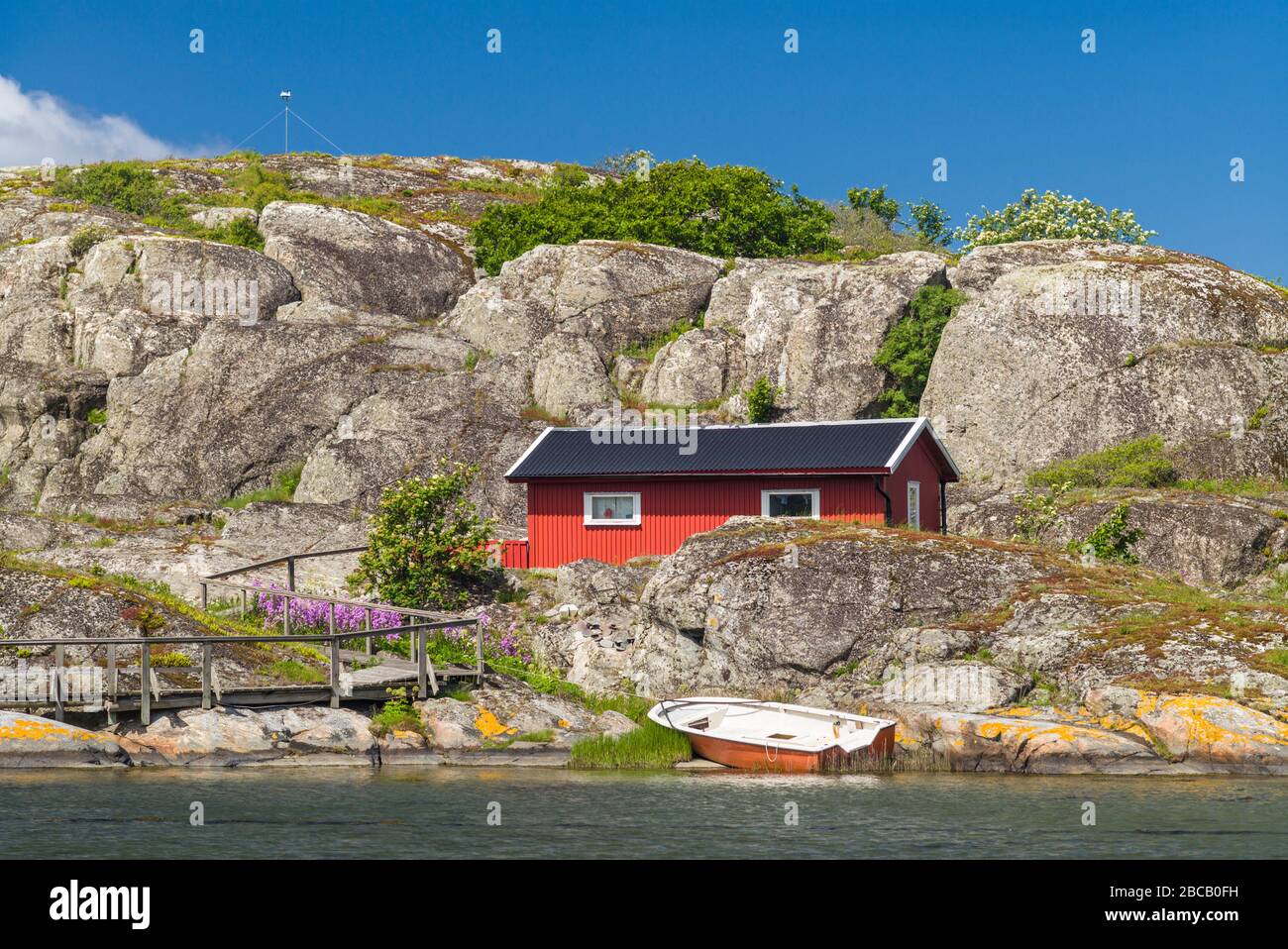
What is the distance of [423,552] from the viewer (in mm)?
39406

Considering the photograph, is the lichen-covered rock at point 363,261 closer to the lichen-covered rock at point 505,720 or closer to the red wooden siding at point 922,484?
the red wooden siding at point 922,484

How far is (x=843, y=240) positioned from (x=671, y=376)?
23360mm

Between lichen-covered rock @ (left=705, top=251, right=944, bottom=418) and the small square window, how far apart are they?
1392 centimetres

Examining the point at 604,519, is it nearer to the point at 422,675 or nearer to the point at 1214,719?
the point at 422,675

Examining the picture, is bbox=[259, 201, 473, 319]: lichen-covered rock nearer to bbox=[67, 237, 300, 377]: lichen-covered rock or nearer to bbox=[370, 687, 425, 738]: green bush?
bbox=[67, 237, 300, 377]: lichen-covered rock

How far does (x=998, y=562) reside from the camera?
33969mm

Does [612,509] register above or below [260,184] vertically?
below

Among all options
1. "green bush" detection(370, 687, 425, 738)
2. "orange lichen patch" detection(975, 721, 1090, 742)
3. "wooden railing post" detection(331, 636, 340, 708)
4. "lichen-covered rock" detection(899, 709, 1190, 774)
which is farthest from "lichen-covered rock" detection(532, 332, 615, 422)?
"orange lichen patch" detection(975, 721, 1090, 742)

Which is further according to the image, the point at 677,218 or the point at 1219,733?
the point at 677,218

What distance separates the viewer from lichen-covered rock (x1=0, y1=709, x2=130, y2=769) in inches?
1093

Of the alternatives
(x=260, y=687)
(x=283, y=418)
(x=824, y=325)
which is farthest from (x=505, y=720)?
(x=824, y=325)

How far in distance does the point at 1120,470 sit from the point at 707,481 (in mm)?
15918
